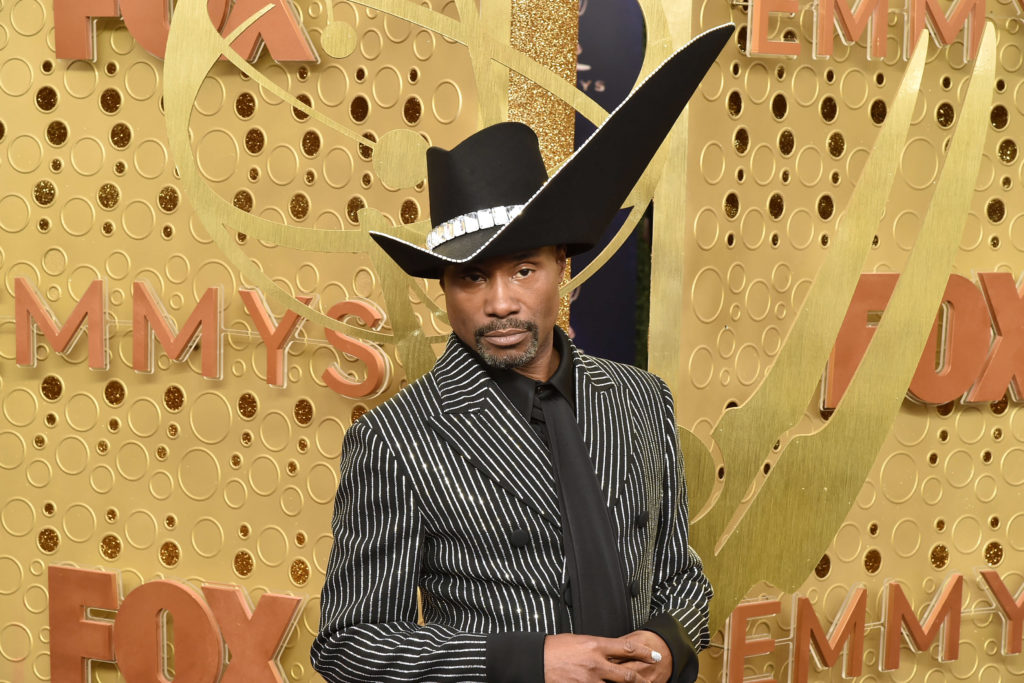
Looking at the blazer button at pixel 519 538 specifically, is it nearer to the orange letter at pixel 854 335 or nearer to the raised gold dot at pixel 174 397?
the orange letter at pixel 854 335

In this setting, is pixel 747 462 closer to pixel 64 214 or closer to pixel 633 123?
pixel 633 123

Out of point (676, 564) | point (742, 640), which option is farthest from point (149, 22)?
point (742, 640)

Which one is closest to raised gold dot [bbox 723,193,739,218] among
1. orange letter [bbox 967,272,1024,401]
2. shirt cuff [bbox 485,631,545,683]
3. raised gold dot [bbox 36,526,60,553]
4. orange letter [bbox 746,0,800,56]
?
orange letter [bbox 746,0,800,56]

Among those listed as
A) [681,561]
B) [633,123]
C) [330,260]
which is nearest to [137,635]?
[330,260]

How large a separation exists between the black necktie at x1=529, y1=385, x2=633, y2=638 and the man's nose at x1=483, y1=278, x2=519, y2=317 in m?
0.18

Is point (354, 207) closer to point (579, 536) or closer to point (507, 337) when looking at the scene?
point (507, 337)

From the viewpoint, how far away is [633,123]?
5.10 feet

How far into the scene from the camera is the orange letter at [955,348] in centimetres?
265

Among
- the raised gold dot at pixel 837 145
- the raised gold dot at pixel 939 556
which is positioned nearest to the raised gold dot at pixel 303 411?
the raised gold dot at pixel 837 145

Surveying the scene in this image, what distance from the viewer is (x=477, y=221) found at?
1599mm

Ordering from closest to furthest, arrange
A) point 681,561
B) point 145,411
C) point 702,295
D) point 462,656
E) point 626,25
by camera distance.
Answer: point 462,656
point 681,561
point 702,295
point 145,411
point 626,25

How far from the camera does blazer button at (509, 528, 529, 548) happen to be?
60.3 inches

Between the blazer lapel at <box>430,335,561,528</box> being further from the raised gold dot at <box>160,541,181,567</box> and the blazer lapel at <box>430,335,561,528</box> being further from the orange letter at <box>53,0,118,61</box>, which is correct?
the orange letter at <box>53,0,118,61</box>

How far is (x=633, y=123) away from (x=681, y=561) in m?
0.73
